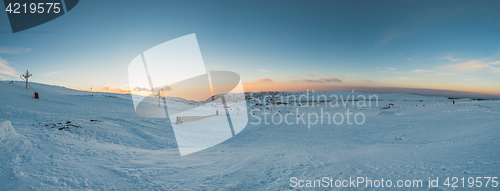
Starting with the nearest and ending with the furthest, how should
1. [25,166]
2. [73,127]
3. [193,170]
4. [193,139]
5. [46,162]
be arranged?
[25,166] → [46,162] → [193,170] → [73,127] → [193,139]

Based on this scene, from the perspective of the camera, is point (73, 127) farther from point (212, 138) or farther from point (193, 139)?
point (212, 138)

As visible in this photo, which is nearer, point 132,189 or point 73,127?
point 132,189

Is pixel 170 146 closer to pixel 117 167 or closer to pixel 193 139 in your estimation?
pixel 193 139

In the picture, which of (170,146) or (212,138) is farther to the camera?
→ (212,138)

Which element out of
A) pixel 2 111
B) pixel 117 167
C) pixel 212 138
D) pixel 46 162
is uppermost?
pixel 2 111

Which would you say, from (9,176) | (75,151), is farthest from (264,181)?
Result: (75,151)

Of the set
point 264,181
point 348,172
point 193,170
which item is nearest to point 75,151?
point 193,170

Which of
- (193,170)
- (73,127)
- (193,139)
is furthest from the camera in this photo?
(193,139)

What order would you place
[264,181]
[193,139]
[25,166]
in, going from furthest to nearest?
[193,139]
[264,181]
[25,166]

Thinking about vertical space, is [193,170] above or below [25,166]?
below
